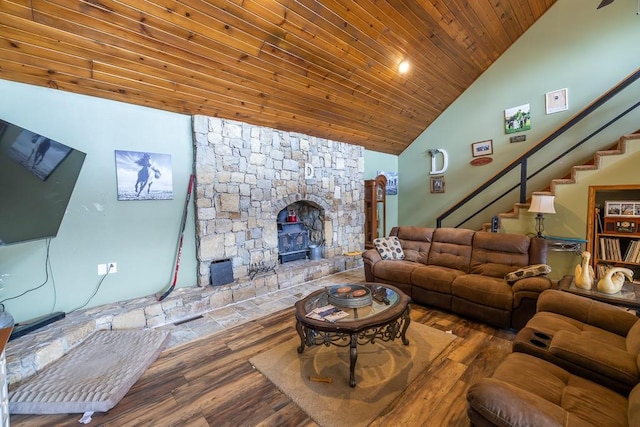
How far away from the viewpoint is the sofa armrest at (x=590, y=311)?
1.68 m

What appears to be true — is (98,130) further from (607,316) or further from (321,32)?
(607,316)

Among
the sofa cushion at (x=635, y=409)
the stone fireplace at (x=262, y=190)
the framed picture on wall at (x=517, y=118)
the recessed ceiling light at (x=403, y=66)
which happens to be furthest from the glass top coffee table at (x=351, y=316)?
the framed picture on wall at (x=517, y=118)

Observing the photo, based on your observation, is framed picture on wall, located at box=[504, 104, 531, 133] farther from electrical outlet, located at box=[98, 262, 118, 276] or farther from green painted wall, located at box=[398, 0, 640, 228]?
electrical outlet, located at box=[98, 262, 118, 276]

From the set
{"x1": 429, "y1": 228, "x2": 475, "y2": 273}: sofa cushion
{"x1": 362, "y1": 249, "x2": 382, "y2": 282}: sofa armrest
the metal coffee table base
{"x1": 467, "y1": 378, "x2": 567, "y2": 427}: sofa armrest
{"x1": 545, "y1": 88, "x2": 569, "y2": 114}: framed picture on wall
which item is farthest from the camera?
{"x1": 545, "y1": 88, "x2": 569, "y2": 114}: framed picture on wall

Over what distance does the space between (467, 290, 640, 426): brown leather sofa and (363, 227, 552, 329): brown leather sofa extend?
67cm

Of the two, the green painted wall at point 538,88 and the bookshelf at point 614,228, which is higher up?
the green painted wall at point 538,88

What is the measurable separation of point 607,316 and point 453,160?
3.95 m

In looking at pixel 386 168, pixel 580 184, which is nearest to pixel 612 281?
pixel 580 184

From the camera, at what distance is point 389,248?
3898 millimetres

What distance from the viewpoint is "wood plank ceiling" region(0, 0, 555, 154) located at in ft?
6.98

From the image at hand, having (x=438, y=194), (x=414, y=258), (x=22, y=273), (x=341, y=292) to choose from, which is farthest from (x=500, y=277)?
(x=22, y=273)

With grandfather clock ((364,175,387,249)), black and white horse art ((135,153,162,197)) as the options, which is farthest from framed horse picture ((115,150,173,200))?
grandfather clock ((364,175,387,249))

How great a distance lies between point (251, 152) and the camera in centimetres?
383

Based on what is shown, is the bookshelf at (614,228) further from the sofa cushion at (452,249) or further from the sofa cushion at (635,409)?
the sofa cushion at (635,409)
